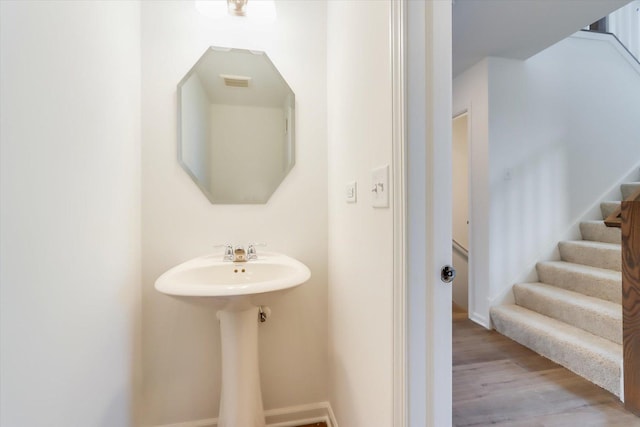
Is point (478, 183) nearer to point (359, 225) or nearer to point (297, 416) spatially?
point (359, 225)

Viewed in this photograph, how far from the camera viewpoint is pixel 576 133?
270cm

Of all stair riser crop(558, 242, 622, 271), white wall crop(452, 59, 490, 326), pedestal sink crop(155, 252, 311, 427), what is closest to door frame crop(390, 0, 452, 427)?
pedestal sink crop(155, 252, 311, 427)

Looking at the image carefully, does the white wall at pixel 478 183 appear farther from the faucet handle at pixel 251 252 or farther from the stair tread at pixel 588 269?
the faucet handle at pixel 251 252

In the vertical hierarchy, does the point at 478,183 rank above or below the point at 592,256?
above

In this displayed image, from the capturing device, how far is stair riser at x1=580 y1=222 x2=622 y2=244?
242cm

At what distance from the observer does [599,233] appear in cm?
254

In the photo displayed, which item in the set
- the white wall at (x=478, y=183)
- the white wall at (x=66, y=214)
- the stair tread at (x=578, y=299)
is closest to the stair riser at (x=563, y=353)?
the white wall at (x=478, y=183)

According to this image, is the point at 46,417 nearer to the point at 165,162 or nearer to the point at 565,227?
the point at 165,162

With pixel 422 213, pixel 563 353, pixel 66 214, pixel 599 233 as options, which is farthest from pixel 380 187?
pixel 599 233

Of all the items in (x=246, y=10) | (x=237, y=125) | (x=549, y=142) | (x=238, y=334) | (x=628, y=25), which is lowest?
(x=238, y=334)

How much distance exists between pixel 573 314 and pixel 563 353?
0.34 m

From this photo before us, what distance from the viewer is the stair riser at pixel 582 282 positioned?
6.65ft

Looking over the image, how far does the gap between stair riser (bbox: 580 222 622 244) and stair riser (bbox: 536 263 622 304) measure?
0.47 metres

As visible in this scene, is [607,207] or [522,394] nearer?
[522,394]
